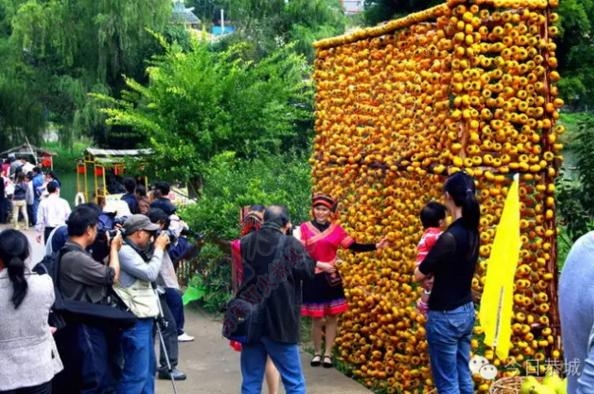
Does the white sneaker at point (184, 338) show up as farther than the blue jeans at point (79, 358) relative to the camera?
Yes

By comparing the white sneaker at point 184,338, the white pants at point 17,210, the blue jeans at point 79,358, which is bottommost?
the white pants at point 17,210

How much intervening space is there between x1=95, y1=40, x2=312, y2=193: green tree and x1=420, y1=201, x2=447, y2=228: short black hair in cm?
882

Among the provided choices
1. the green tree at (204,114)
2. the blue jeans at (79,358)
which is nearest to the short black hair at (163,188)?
the blue jeans at (79,358)

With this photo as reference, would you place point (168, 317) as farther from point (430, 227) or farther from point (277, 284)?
point (430, 227)

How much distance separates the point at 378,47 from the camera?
7.13 meters

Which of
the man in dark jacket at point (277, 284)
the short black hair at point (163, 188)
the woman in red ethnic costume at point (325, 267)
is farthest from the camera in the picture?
the short black hair at point (163, 188)

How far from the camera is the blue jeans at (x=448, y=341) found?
5297mm

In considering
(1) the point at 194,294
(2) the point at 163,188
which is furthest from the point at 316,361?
(1) the point at 194,294

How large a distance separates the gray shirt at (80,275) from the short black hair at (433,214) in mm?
2175

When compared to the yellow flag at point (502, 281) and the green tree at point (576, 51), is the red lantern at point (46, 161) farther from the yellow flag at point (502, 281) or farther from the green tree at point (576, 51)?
the yellow flag at point (502, 281)

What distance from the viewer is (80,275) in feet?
17.2

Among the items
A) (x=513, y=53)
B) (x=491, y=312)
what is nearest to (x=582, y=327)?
(x=491, y=312)

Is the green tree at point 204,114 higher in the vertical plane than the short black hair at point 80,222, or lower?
higher

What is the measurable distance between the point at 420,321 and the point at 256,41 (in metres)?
18.1
